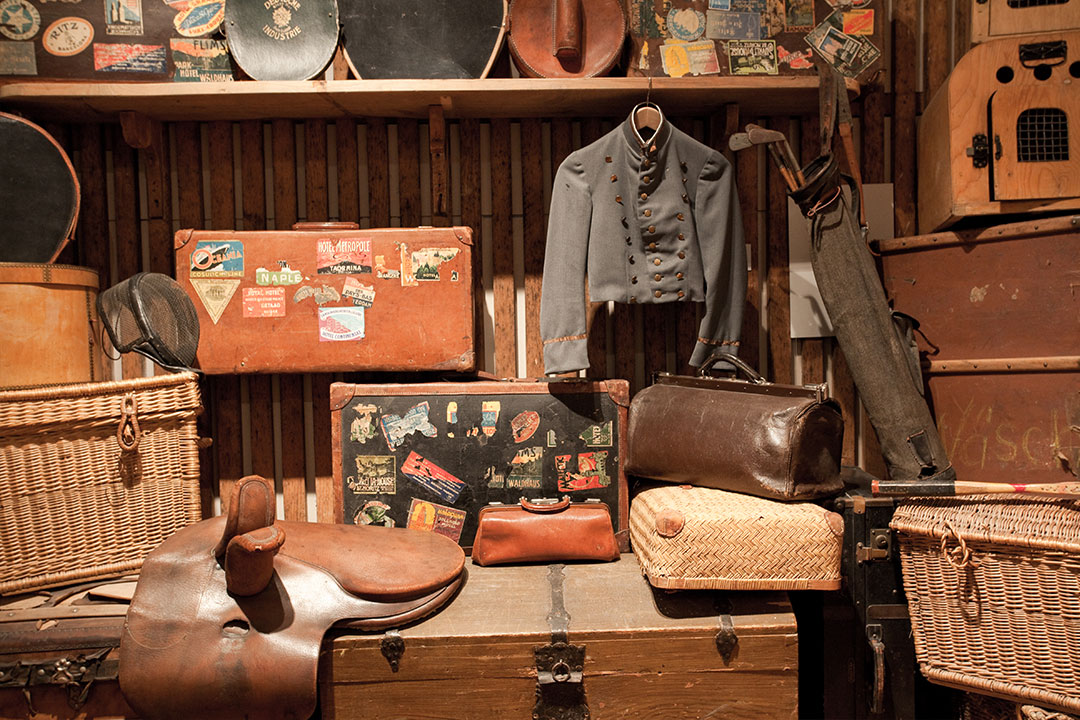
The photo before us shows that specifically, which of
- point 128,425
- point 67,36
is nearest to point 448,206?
point 128,425

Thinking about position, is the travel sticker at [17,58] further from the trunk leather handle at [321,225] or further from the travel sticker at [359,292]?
the travel sticker at [359,292]

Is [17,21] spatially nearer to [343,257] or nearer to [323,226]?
[323,226]

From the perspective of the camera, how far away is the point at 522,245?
323 cm

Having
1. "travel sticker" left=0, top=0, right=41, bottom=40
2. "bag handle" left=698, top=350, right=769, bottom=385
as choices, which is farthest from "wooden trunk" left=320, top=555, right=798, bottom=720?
"travel sticker" left=0, top=0, right=41, bottom=40

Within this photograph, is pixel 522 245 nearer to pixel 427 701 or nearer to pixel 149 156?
pixel 149 156

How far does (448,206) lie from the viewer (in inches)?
124

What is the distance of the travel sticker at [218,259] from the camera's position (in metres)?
2.88

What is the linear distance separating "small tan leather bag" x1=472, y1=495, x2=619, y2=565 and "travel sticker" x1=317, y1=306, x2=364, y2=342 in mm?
958

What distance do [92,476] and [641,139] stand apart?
245cm

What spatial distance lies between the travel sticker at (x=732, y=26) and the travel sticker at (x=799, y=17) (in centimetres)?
13

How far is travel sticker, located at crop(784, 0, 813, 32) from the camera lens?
2926 mm

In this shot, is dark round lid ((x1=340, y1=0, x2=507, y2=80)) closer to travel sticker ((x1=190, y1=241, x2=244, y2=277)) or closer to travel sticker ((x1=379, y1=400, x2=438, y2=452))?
travel sticker ((x1=190, y1=241, x2=244, y2=277))

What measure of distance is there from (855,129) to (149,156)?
10.7 feet

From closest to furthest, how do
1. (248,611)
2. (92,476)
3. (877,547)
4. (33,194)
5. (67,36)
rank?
(248,611) < (877,547) < (92,476) < (33,194) < (67,36)
